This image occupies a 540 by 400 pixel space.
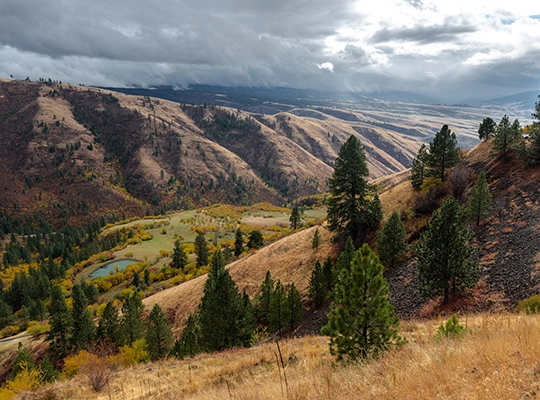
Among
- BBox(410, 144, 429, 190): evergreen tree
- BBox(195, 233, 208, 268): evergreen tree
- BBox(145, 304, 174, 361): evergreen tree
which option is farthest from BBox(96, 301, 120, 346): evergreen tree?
BBox(410, 144, 429, 190): evergreen tree

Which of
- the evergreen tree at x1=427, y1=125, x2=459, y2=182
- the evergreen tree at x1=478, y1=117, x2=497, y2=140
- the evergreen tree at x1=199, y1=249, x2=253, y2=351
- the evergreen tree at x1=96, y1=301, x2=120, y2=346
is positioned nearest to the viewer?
the evergreen tree at x1=199, y1=249, x2=253, y2=351

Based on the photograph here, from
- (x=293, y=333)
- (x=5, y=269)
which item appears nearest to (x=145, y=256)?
(x=5, y=269)

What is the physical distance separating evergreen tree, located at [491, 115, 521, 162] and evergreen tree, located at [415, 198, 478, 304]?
93.8 feet

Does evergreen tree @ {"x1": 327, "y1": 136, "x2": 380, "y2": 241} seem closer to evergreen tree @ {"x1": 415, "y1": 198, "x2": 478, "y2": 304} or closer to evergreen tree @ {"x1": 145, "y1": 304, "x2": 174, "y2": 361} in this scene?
evergreen tree @ {"x1": 415, "y1": 198, "x2": 478, "y2": 304}

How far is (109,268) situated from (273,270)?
11423cm

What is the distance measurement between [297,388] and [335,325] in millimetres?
5345

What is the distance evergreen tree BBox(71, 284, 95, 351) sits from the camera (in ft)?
165

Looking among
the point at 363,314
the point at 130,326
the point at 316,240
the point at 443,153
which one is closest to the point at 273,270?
the point at 316,240

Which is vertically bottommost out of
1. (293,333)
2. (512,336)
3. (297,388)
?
(293,333)

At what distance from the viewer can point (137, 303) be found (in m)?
49.4

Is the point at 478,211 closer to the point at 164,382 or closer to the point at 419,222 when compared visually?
the point at 419,222

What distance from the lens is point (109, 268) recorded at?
450ft

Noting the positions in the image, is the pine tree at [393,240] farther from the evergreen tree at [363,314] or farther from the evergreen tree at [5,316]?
the evergreen tree at [5,316]

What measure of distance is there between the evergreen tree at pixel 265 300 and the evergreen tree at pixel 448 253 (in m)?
21.0
